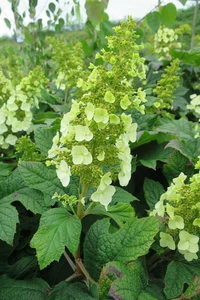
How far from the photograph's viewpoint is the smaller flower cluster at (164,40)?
3518 mm

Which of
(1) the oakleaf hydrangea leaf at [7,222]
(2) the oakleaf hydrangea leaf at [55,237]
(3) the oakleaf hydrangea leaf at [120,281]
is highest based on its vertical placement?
(2) the oakleaf hydrangea leaf at [55,237]

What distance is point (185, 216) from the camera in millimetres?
1297

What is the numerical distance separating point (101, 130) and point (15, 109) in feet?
3.54

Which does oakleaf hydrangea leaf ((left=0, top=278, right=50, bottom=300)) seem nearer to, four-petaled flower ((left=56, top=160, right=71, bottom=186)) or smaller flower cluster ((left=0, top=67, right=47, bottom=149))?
four-petaled flower ((left=56, top=160, right=71, bottom=186))

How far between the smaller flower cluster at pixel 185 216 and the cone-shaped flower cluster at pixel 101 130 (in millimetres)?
196

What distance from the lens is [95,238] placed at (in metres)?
1.38

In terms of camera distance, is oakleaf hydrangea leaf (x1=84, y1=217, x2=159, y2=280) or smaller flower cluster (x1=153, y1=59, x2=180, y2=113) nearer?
oakleaf hydrangea leaf (x1=84, y1=217, x2=159, y2=280)

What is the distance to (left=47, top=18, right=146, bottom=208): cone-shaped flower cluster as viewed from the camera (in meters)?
1.17

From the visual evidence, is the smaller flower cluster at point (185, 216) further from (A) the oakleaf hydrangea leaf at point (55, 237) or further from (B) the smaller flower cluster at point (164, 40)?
(B) the smaller flower cluster at point (164, 40)

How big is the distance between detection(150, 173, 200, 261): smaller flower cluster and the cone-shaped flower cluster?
0.20 metres

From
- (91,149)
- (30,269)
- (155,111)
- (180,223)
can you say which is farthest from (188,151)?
(30,269)

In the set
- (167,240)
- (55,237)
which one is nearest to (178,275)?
(167,240)

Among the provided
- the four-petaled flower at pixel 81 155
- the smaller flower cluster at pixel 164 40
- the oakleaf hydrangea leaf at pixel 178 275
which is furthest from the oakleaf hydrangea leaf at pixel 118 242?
the smaller flower cluster at pixel 164 40

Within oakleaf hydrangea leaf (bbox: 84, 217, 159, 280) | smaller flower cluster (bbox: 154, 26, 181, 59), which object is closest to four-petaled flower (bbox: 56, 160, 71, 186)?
oakleaf hydrangea leaf (bbox: 84, 217, 159, 280)
